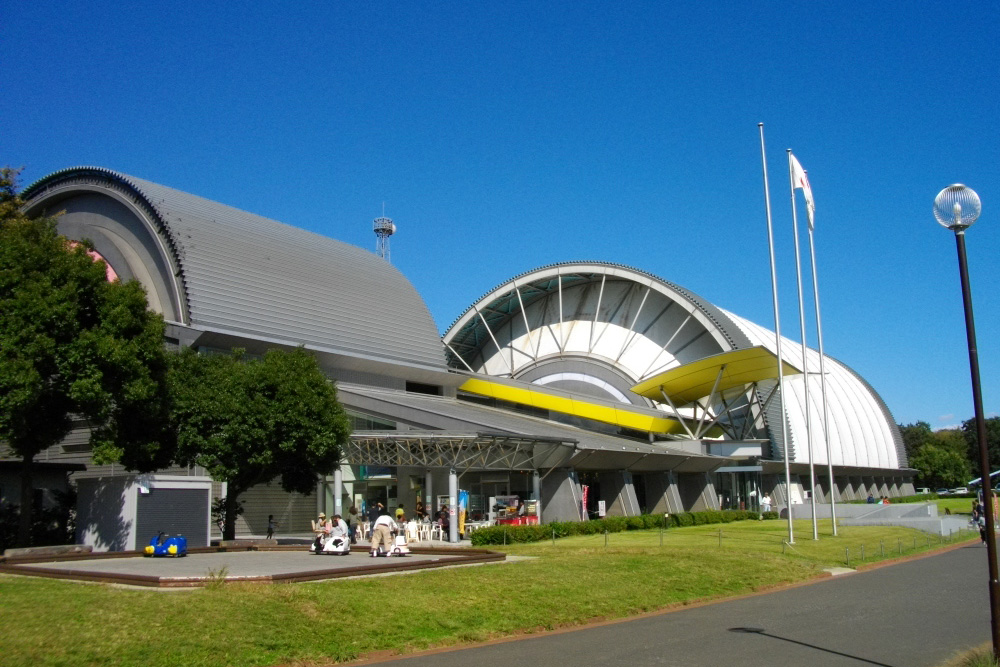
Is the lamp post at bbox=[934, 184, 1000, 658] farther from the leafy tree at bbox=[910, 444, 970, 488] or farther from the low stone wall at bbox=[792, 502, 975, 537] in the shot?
the leafy tree at bbox=[910, 444, 970, 488]

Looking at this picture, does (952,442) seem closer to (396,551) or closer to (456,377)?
(456,377)

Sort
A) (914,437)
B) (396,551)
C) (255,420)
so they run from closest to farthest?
(396,551), (255,420), (914,437)

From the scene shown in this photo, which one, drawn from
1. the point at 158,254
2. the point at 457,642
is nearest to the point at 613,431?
the point at 158,254

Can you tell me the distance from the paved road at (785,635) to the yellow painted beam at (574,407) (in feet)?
107

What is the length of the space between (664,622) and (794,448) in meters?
49.3

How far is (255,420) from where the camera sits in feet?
101

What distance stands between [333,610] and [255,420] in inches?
642

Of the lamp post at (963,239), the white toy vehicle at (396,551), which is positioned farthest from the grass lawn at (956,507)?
the lamp post at (963,239)

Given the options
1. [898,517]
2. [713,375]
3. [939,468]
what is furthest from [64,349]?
[939,468]

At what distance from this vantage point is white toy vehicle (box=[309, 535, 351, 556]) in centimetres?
2612

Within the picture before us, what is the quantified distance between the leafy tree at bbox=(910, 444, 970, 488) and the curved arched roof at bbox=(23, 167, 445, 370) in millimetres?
89181

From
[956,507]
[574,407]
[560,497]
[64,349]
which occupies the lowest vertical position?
[956,507]

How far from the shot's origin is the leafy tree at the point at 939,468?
117 meters

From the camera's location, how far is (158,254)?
4156 centimetres
